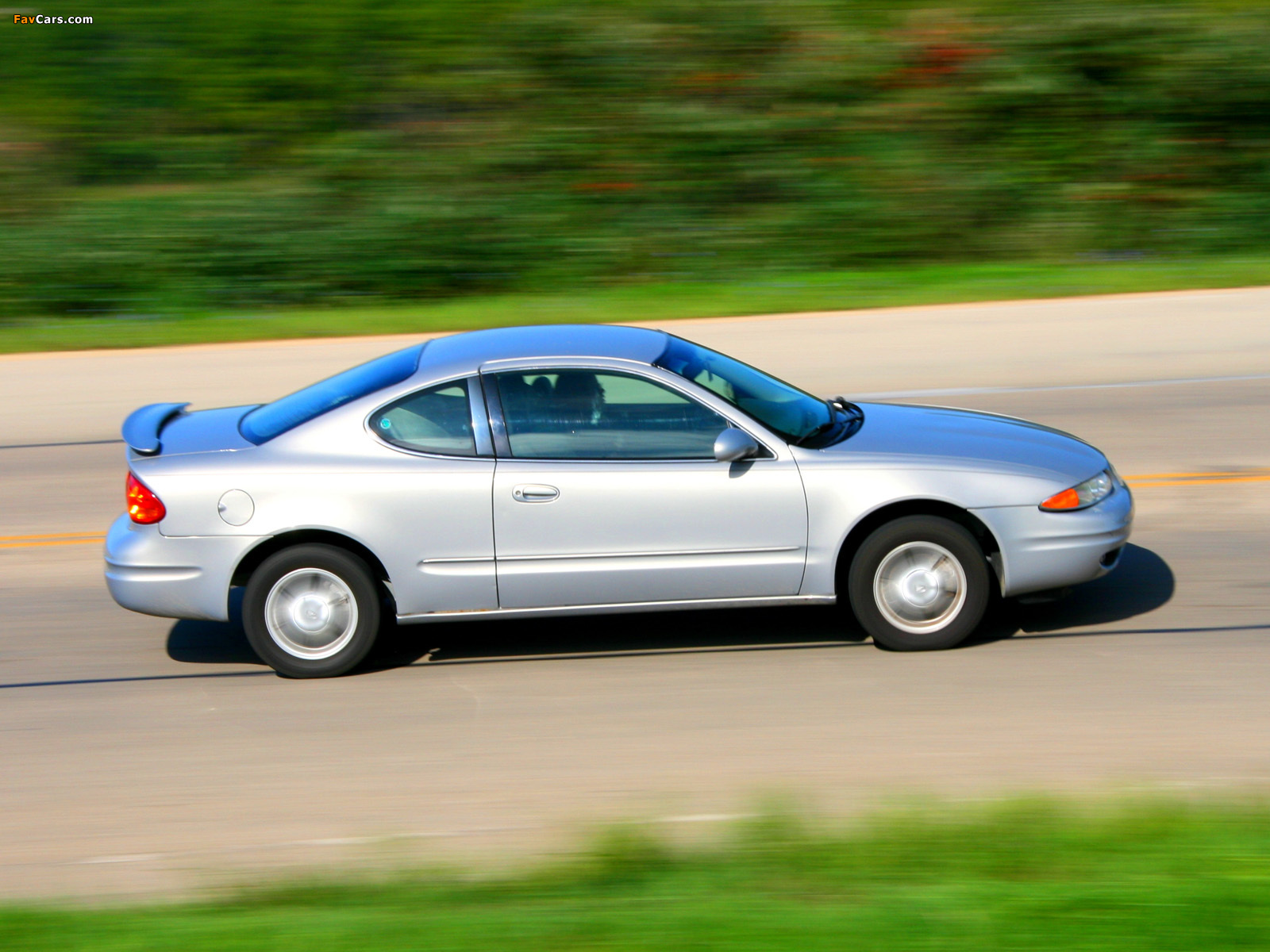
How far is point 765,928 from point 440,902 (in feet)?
3.24

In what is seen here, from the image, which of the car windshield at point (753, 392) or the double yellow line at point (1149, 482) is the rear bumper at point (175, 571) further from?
the double yellow line at point (1149, 482)

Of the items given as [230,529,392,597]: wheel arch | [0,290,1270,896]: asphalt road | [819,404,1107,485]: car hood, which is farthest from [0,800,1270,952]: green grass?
[230,529,392,597]: wheel arch

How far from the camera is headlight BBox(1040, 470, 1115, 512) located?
253 inches

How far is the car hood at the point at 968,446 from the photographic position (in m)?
6.44

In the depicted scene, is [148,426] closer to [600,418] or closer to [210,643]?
[210,643]

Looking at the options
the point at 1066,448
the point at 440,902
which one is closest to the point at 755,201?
the point at 1066,448

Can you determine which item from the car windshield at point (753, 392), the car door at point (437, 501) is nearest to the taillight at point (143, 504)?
the car door at point (437, 501)

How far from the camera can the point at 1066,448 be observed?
6.81m

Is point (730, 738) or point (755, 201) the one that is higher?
point (755, 201)

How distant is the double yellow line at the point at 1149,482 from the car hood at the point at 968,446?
8.56ft

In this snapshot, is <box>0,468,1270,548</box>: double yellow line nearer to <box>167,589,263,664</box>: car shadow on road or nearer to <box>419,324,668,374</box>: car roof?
<box>167,589,263,664</box>: car shadow on road

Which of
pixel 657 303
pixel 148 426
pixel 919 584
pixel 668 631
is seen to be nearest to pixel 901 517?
pixel 919 584

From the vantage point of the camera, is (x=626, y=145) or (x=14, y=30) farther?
(x=14, y=30)

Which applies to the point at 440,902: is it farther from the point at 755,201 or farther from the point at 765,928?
the point at 755,201
